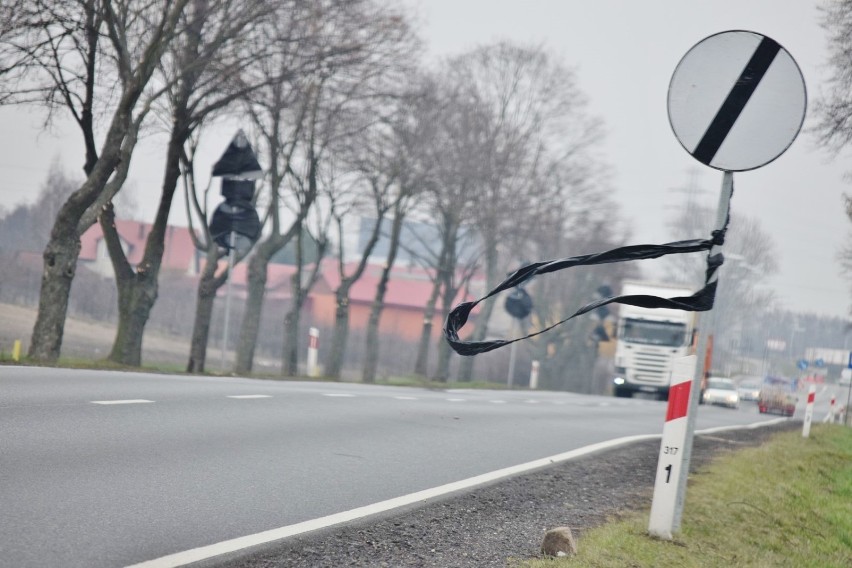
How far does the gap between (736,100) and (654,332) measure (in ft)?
117

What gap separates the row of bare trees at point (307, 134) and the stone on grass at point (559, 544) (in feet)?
55.5

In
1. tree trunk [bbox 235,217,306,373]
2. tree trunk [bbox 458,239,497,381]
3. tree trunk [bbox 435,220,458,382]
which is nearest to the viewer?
tree trunk [bbox 235,217,306,373]

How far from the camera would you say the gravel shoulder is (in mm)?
5844

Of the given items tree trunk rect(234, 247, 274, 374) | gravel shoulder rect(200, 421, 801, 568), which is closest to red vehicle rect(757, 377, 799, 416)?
tree trunk rect(234, 247, 274, 374)

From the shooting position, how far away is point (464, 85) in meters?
44.5

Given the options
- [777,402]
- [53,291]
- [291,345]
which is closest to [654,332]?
[291,345]

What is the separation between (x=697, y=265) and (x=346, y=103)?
55.4 meters

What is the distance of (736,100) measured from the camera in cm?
658

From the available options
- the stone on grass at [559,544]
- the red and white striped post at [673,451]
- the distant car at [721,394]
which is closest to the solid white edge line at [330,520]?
the stone on grass at [559,544]

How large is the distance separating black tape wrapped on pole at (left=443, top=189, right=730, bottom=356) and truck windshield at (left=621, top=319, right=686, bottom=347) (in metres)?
35.1

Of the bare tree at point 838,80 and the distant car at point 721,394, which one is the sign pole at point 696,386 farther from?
the distant car at point 721,394

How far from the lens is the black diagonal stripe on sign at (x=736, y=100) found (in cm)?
651

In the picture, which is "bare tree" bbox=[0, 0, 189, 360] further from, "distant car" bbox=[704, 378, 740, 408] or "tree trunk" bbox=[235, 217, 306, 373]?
"distant car" bbox=[704, 378, 740, 408]

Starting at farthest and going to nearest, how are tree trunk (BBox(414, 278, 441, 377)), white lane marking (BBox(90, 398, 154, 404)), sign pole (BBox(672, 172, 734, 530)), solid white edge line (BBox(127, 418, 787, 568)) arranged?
1. tree trunk (BBox(414, 278, 441, 377))
2. white lane marking (BBox(90, 398, 154, 404))
3. sign pole (BBox(672, 172, 734, 530))
4. solid white edge line (BBox(127, 418, 787, 568))
